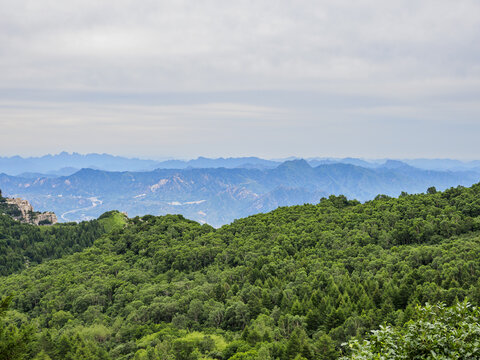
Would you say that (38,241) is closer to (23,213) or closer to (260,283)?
(23,213)

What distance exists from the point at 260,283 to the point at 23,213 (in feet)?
575

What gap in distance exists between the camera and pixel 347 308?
147ft

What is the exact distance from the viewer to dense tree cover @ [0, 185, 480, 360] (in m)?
42.2

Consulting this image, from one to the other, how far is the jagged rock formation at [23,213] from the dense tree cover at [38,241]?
1009 inches

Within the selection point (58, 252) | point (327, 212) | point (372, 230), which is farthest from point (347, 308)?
point (58, 252)

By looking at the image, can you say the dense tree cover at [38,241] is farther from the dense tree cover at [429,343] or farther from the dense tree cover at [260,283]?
the dense tree cover at [429,343]

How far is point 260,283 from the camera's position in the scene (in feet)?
197

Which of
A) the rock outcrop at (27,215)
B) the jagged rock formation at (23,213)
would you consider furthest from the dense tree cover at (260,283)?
the jagged rock formation at (23,213)

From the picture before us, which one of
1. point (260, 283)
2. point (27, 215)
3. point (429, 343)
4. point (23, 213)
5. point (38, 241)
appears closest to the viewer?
point (429, 343)

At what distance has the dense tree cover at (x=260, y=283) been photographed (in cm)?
4222

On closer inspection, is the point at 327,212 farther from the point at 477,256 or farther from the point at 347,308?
the point at 347,308

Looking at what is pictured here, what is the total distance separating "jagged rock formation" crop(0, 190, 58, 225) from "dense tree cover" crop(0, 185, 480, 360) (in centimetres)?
10457

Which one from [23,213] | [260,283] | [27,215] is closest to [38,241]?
[27,215]

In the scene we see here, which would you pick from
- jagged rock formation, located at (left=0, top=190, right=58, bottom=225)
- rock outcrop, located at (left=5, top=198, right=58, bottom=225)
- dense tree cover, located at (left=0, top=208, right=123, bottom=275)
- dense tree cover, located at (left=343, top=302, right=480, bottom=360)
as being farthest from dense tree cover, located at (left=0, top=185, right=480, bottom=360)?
jagged rock formation, located at (left=0, top=190, right=58, bottom=225)
